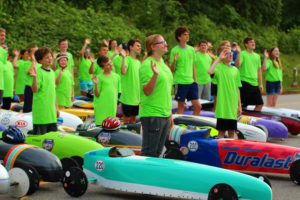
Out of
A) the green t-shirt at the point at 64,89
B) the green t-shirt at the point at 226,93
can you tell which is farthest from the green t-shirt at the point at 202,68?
the green t-shirt at the point at 226,93

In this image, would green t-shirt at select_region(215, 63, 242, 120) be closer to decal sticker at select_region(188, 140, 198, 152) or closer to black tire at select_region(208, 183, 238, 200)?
decal sticker at select_region(188, 140, 198, 152)

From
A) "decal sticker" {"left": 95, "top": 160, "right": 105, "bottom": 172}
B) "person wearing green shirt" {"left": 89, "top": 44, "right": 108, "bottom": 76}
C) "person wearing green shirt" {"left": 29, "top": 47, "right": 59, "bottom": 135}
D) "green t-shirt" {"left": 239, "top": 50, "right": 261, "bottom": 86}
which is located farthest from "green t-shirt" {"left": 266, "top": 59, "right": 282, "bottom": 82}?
"decal sticker" {"left": 95, "top": 160, "right": 105, "bottom": 172}

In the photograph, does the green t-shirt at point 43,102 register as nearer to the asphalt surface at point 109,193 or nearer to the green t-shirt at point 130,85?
the asphalt surface at point 109,193

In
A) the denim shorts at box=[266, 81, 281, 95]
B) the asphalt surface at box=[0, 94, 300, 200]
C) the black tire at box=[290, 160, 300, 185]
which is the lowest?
the asphalt surface at box=[0, 94, 300, 200]

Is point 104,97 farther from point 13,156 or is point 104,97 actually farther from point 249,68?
point 249,68

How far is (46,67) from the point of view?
8516 mm

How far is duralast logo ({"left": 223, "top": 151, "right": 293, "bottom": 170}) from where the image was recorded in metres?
7.64

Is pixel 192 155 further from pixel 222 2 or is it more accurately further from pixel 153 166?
pixel 222 2

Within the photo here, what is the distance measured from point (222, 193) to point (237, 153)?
2114 mm

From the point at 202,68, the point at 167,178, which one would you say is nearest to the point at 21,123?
the point at 167,178

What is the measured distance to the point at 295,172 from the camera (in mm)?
7340

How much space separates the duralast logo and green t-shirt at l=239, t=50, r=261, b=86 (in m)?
4.54

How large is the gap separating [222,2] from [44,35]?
47.3 feet

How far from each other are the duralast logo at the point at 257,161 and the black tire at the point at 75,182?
7.28 ft
